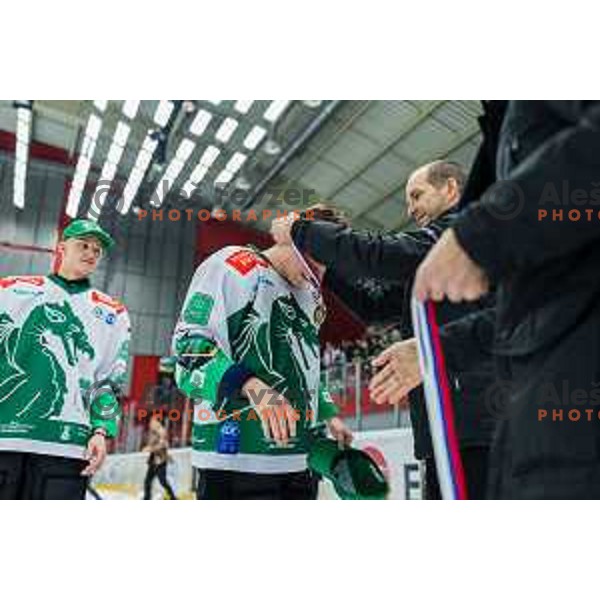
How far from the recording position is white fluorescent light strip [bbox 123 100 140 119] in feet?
7.58

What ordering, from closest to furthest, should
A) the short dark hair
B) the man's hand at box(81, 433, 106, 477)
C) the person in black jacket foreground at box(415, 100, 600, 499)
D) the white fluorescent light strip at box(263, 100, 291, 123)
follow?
the person in black jacket foreground at box(415, 100, 600, 499), the short dark hair, the man's hand at box(81, 433, 106, 477), the white fluorescent light strip at box(263, 100, 291, 123)

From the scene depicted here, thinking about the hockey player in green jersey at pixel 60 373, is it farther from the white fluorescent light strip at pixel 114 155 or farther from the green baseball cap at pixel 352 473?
the white fluorescent light strip at pixel 114 155

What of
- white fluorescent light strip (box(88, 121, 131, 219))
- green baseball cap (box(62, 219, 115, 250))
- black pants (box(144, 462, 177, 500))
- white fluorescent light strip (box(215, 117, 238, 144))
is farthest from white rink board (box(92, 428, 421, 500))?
white fluorescent light strip (box(88, 121, 131, 219))

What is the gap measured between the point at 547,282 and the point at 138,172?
113 inches

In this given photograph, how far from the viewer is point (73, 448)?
1544mm

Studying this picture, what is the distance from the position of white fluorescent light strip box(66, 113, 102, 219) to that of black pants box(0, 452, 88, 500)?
2183mm

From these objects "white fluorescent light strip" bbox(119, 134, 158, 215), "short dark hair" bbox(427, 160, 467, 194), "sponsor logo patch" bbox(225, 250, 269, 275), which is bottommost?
"sponsor logo patch" bbox(225, 250, 269, 275)

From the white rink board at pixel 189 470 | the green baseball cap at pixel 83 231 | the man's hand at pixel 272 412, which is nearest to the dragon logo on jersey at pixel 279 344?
the man's hand at pixel 272 412

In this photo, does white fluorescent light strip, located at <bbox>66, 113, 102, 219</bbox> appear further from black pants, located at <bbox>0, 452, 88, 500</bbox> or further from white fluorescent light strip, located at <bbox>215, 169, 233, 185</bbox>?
black pants, located at <bbox>0, 452, 88, 500</bbox>

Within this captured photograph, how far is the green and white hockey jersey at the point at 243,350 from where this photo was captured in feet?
4.01
